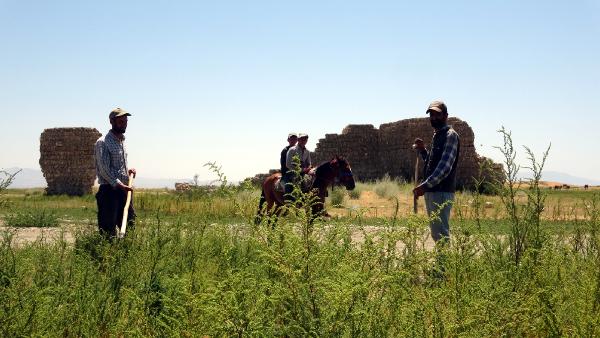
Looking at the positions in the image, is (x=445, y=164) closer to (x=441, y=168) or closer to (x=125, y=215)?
(x=441, y=168)

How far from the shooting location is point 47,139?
1265 inches

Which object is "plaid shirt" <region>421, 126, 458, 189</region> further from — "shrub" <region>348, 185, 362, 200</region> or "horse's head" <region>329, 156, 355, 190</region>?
"shrub" <region>348, 185, 362, 200</region>

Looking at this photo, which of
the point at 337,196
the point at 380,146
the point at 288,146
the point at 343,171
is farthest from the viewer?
the point at 380,146

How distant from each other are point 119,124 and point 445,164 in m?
3.90

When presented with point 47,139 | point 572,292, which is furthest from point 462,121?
point 572,292

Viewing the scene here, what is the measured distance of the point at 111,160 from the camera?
759 centimetres

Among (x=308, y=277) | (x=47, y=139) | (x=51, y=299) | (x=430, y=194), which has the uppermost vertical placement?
(x=47, y=139)

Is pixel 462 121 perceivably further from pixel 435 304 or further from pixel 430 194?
pixel 435 304

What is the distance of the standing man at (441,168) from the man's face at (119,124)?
3.62 meters

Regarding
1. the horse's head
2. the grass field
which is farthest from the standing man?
the horse's head

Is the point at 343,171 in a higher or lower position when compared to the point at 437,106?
lower

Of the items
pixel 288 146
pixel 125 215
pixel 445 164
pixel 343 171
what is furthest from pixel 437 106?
pixel 288 146

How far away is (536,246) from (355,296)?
2390 millimetres

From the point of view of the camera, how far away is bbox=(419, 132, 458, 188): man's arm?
21.7ft
